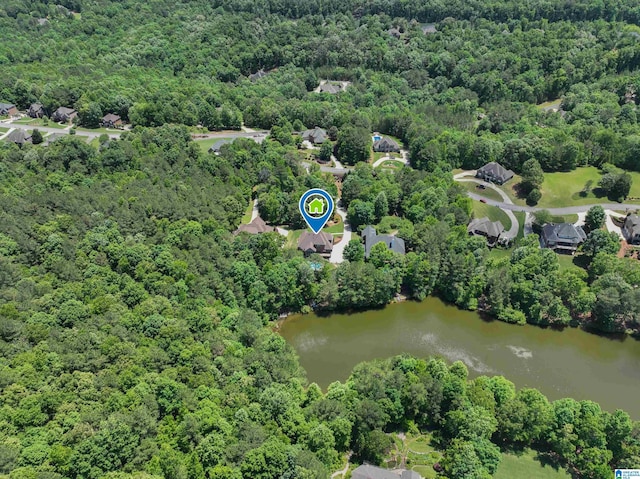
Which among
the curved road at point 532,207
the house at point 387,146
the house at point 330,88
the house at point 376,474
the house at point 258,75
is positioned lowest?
the house at point 376,474

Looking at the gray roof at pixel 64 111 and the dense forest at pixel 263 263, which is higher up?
the gray roof at pixel 64 111

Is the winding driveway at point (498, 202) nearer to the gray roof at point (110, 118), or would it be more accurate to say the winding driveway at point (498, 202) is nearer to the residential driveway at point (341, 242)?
the residential driveway at point (341, 242)

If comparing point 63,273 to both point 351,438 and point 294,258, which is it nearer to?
point 294,258

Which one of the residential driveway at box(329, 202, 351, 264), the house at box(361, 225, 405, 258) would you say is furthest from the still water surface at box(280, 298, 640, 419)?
the residential driveway at box(329, 202, 351, 264)

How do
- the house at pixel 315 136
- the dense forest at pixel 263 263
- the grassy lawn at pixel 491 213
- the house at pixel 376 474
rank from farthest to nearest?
the house at pixel 315 136 → the grassy lawn at pixel 491 213 → the dense forest at pixel 263 263 → the house at pixel 376 474

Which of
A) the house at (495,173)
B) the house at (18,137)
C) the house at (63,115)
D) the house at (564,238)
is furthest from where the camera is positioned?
the house at (63,115)

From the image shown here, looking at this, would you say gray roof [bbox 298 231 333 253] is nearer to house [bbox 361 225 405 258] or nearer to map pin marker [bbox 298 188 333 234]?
map pin marker [bbox 298 188 333 234]

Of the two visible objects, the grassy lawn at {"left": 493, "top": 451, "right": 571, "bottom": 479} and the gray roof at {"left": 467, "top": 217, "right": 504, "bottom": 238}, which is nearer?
the grassy lawn at {"left": 493, "top": 451, "right": 571, "bottom": 479}

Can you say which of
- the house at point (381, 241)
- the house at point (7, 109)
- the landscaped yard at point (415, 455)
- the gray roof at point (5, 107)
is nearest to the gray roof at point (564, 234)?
the house at point (381, 241)
